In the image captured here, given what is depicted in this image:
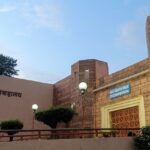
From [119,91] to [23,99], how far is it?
595 cm

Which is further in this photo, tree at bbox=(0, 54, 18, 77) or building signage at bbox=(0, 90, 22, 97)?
tree at bbox=(0, 54, 18, 77)

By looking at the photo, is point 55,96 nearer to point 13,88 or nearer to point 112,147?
point 13,88

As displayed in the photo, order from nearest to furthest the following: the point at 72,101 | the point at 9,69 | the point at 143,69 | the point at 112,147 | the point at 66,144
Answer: the point at 66,144 → the point at 112,147 → the point at 143,69 → the point at 72,101 → the point at 9,69

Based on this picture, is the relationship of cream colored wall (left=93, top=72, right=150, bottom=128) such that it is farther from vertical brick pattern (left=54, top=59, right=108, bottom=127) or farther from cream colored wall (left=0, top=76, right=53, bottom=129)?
cream colored wall (left=0, top=76, right=53, bottom=129)

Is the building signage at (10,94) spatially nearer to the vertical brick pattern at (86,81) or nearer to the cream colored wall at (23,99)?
the cream colored wall at (23,99)

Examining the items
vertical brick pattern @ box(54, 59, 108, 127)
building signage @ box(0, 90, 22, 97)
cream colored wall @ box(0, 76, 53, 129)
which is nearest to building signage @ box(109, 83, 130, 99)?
vertical brick pattern @ box(54, 59, 108, 127)

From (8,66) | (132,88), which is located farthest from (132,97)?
(8,66)

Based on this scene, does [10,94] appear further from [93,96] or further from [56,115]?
[93,96]

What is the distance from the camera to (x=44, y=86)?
57.9 feet

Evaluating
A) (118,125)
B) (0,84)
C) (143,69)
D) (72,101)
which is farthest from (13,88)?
(143,69)

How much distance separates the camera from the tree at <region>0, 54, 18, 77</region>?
25.9 meters

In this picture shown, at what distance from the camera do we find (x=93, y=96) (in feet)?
47.6

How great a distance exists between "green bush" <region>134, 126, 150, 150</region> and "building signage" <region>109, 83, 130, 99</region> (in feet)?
9.20

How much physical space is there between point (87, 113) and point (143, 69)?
3.81 m
